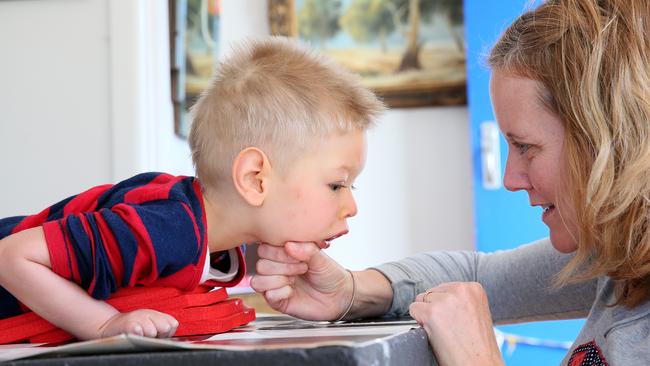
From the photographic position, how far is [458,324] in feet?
3.26

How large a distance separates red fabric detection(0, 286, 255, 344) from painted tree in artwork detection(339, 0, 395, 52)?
103 inches

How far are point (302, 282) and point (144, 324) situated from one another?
366 mm

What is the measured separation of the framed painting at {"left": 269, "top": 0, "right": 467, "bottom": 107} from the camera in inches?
138

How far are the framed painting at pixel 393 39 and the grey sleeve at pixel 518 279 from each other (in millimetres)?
2070

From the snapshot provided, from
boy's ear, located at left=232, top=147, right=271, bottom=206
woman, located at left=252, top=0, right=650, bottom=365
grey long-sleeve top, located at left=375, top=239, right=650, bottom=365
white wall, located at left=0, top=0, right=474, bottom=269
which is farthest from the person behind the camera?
white wall, located at left=0, top=0, right=474, bottom=269

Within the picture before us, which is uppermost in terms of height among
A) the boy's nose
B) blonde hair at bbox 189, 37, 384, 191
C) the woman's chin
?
blonde hair at bbox 189, 37, 384, 191

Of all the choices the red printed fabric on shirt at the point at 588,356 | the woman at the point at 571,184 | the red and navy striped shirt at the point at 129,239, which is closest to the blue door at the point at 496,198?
the woman at the point at 571,184

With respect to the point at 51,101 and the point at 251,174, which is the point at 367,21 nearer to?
the point at 51,101

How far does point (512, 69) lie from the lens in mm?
1151

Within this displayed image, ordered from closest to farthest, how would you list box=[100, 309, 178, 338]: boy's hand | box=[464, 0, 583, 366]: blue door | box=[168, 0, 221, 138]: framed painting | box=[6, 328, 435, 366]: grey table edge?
box=[6, 328, 435, 366]: grey table edge → box=[100, 309, 178, 338]: boy's hand → box=[168, 0, 221, 138]: framed painting → box=[464, 0, 583, 366]: blue door

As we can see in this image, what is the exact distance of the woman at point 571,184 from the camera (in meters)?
1.02

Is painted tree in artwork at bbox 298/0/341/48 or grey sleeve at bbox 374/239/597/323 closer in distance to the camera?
grey sleeve at bbox 374/239/597/323

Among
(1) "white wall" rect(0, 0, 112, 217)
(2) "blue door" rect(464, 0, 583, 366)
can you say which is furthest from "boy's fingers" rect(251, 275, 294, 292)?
(2) "blue door" rect(464, 0, 583, 366)

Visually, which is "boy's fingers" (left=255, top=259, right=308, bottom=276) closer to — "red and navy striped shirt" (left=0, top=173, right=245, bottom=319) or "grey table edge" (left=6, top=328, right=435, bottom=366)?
"red and navy striped shirt" (left=0, top=173, right=245, bottom=319)
